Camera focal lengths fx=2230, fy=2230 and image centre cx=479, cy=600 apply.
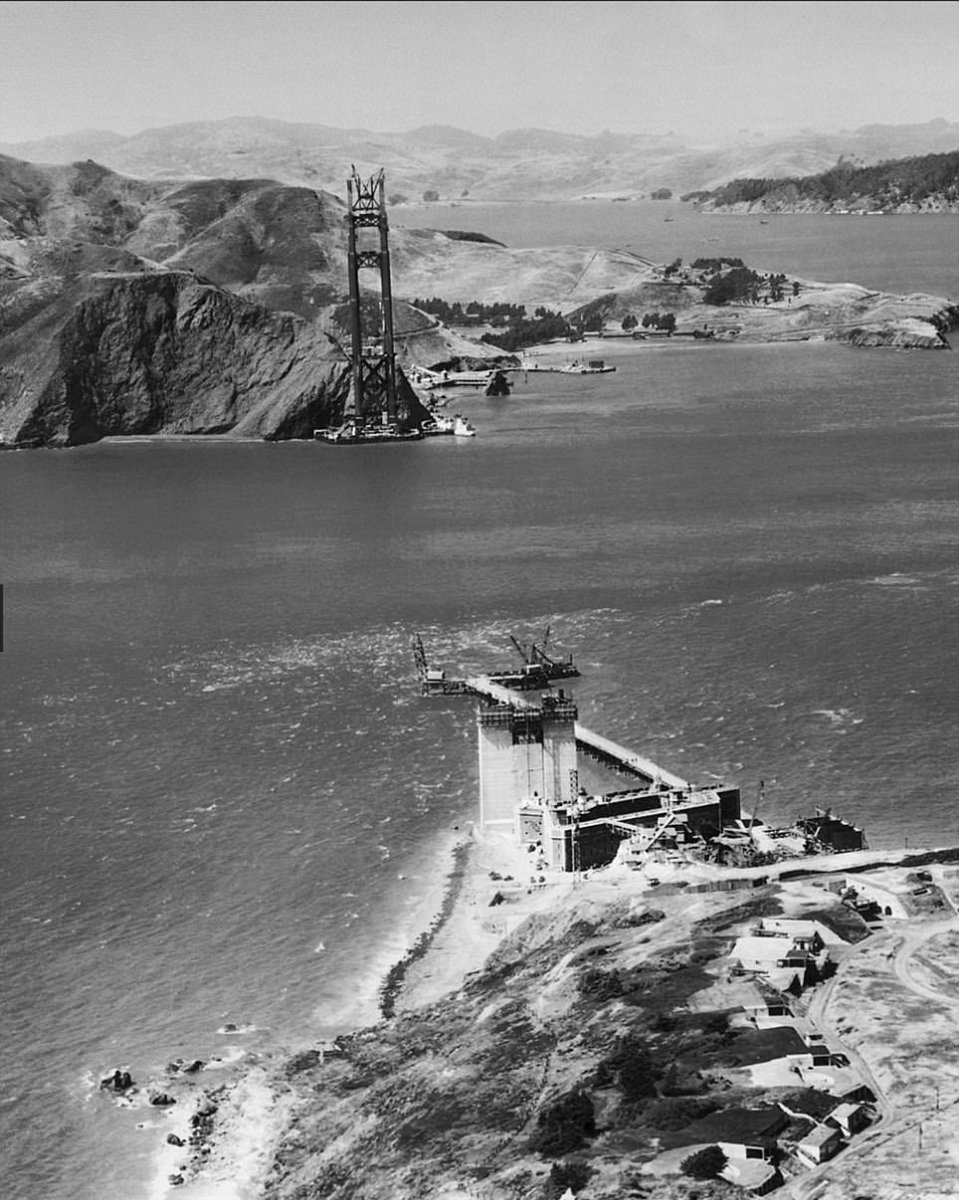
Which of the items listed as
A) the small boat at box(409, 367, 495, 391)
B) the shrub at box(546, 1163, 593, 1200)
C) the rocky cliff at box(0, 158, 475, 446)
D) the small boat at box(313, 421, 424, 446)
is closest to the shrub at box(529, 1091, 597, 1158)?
the shrub at box(546, 1163, 593, 1200)

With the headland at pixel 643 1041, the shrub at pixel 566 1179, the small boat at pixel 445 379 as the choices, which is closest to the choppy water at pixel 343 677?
the headland at pixel 643 1041

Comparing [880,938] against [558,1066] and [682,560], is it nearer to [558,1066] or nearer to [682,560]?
[558,1066]

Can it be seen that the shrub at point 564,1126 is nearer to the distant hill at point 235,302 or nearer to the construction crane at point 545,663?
the construction crane at point 545,663

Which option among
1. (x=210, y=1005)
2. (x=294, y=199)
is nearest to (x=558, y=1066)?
(x=210, y=1005)

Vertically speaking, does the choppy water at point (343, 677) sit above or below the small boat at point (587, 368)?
above

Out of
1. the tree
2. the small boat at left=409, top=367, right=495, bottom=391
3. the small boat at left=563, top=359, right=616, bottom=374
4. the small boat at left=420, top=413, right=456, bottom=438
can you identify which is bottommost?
the small boat at left=563, top=359, right=616, bottom=374

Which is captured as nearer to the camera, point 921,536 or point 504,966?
point 504,966

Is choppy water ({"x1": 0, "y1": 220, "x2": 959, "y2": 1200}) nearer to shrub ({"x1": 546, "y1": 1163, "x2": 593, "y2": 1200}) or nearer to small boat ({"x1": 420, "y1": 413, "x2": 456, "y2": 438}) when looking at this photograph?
small boat ({"x1": 420, "y1": 413, "x2": 456, "y2": 438})
